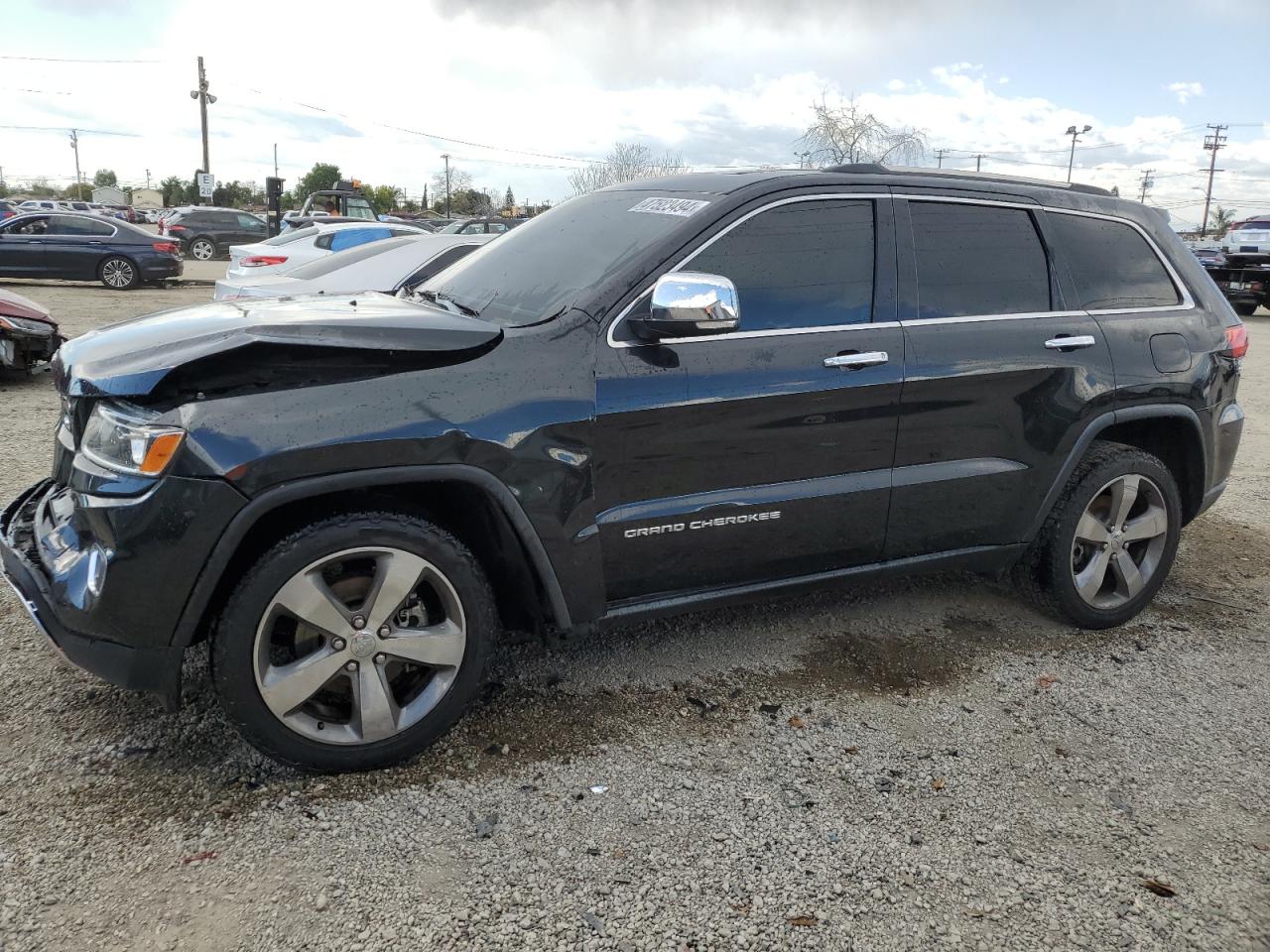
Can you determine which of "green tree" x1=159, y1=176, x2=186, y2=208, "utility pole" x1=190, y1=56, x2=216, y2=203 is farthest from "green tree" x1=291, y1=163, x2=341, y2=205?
"utility pole" x1=190, y1=56, x2=216, y2=203

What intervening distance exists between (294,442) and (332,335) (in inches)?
13.0

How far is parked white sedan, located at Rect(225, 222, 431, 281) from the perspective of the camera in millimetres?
9867

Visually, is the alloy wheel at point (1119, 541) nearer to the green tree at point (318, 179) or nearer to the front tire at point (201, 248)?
the front tire at point (201, 248)

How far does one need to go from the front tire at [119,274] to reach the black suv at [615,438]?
1774cm

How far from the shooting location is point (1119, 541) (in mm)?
4098

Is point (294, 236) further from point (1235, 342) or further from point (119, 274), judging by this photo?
point (1235, 342)

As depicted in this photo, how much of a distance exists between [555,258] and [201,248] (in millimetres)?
29409

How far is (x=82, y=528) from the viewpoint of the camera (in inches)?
104

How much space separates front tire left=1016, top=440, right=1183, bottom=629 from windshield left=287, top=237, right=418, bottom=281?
18.7 ft

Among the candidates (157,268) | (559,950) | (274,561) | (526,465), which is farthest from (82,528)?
(157,268)

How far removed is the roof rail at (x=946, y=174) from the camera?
3605 millimetres

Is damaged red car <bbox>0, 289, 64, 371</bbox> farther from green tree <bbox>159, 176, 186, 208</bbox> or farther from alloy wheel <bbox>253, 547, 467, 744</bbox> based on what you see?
green tree <bbox>159, 176, 186, 208</bbox>

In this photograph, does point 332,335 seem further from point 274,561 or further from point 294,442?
point 274,561

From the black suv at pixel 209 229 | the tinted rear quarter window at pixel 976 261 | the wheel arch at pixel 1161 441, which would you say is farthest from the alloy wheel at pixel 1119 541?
the black suv at pixel 209 229
